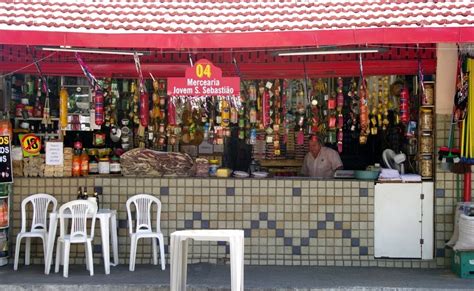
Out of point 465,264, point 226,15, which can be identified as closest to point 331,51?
point 226,15

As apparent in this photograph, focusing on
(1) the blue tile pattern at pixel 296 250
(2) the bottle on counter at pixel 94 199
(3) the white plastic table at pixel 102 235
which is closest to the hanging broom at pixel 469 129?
(1) the blue tile pattern at pixel 296 250

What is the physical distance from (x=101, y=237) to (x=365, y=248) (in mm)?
3465

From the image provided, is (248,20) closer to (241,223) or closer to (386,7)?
(386,7)

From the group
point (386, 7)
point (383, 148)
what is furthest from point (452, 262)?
point (386, 7)

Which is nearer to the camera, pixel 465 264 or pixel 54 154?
pixel 465 264

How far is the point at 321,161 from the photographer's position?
32.0 feet

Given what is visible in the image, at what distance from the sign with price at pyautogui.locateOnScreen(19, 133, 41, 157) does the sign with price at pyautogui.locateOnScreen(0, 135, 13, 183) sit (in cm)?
32

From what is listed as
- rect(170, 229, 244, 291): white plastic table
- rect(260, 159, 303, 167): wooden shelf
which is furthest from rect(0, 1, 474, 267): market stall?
rect(170, 229, 244, 291): white plastic table

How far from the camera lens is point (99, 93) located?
8.91 m

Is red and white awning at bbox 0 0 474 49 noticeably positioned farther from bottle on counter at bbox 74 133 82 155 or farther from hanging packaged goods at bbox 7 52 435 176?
bottle on counter at bbox 74 133 82 155

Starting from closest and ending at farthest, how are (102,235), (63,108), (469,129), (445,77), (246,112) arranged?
(102,235)
(469,129)
(445,77)
(63,108)
(246,112)

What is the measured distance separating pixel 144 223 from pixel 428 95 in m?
4.08

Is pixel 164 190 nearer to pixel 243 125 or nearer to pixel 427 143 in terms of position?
pixel 243 125

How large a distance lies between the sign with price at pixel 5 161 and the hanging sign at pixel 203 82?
96.0 inches
